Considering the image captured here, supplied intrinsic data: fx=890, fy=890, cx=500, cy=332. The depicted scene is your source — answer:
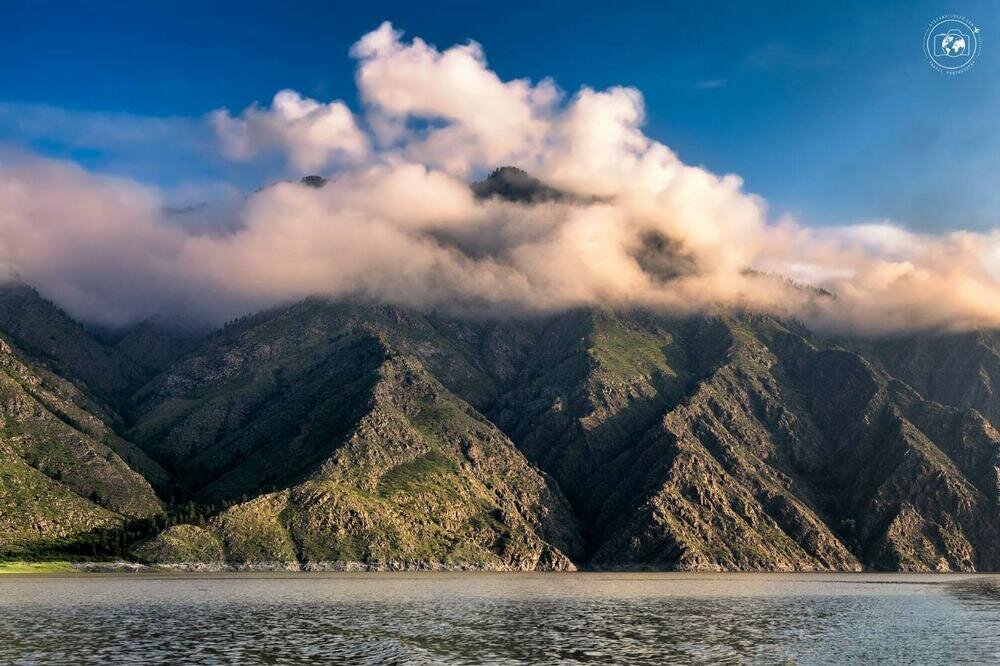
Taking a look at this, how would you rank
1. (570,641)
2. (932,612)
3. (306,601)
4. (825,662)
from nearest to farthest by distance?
(825,662)
(570,641)
(932,612)
(306,601)

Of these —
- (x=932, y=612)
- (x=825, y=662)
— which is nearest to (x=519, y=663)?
(x=825, y=662)

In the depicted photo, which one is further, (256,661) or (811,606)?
(811,606)

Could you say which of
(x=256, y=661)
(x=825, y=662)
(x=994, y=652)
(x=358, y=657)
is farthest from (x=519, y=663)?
(x=994, y=652)

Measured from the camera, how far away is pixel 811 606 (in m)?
199

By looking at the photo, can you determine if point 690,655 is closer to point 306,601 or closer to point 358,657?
point 358,657

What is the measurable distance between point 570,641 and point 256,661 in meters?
41.4

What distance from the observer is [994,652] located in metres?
108

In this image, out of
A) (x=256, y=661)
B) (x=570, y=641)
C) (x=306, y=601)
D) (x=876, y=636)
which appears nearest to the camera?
(x=256, y=661)

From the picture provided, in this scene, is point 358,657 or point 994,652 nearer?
point 358,657

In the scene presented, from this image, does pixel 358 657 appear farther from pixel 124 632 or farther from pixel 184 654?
pixel 124 632

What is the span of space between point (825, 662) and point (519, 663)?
35.1 m

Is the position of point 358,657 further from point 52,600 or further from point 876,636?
point 52,600

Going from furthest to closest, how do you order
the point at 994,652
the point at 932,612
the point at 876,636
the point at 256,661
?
the point at 932,612 → the point at 876,636 → the point at 994,652 → the point at 256,661

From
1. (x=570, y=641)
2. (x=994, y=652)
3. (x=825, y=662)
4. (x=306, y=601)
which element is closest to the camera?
(x=825, y=662)
